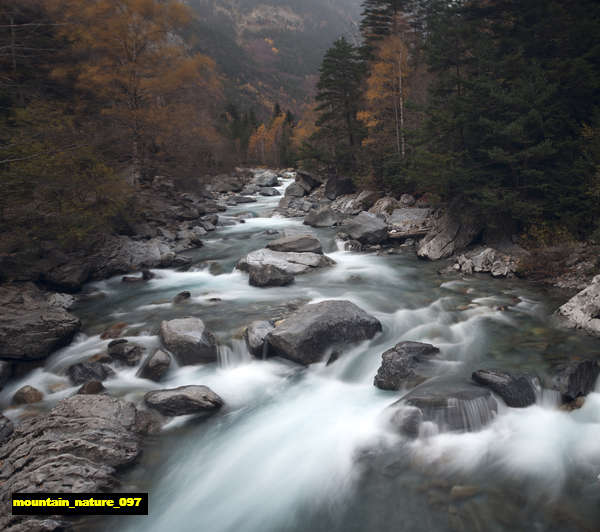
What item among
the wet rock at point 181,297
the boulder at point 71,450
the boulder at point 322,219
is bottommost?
the wet rock at point 181,297

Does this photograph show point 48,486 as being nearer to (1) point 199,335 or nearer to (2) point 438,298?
(1) point 199,335

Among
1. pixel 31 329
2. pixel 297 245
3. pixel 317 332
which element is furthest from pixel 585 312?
pixel 31 329

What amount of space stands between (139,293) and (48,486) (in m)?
7.78

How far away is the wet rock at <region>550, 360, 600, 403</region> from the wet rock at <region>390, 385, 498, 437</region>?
46.4 inches

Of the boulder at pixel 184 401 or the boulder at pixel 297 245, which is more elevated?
the boulder at pixel 297 245

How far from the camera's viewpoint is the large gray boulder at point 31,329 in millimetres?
7148

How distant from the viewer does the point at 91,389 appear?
20.9 ft

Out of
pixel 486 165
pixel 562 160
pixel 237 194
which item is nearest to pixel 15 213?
pixel 486 165

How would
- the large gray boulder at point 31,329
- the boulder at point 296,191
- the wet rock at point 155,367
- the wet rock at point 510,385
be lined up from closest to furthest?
the wet rock at point 510,385, the wet rock at point 155,367, the large gray boulder at point 31,329, the boulder at point 296,191

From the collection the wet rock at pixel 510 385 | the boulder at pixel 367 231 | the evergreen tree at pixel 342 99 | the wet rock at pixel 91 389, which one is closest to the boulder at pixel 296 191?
the evergreen tree at pixel 342 99

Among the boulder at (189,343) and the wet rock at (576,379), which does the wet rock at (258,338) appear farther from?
the wet rock at (576,379)

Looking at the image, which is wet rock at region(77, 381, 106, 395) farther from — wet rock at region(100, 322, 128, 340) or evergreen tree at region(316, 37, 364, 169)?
evergreen tree at region(316, 37, 364, 169)

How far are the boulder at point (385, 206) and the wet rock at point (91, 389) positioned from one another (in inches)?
650

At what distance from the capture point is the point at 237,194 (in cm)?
3891
